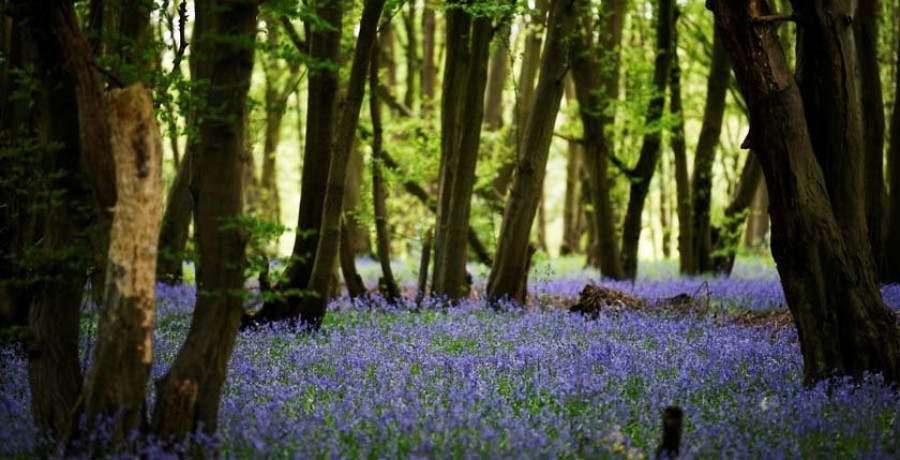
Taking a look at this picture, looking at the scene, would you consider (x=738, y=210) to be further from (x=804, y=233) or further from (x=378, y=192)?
(x=804, y=233)

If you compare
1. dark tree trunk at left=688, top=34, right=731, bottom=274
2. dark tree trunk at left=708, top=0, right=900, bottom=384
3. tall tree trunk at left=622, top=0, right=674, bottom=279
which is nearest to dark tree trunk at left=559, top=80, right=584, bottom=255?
dark tree trunk at left=688, top=34, right=731, bottom=274

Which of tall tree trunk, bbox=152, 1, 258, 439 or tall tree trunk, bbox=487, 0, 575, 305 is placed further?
tall tree trunk, bbox=487, 0, 575, 305

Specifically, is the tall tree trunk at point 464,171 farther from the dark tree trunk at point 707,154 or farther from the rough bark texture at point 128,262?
the rough bark texture at point 128,262

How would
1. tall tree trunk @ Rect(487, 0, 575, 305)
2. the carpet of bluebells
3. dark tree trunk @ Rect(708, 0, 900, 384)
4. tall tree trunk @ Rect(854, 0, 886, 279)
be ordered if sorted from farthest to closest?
tall tree trunk @ Rect(854, 0, 886, 279) → tall tree trunk @ Rect(487, 0, 575, 305) → dark tree trunk @ Rect(708, 0, 900, 384) → the carpet of bluebells

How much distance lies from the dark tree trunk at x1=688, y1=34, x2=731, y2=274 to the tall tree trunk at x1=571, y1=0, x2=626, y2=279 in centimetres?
210

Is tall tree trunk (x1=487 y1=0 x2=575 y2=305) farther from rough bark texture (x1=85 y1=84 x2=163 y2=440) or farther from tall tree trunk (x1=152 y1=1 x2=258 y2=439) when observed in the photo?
rough bark texture (x1=85 y1=84 x2=163 y2=440)

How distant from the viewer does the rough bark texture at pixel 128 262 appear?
493 cm

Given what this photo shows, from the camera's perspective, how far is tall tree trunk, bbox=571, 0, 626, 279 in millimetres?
18016

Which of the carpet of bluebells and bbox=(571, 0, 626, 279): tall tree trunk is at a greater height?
bbox=(571, 0, 626, 279): tall tree trunk

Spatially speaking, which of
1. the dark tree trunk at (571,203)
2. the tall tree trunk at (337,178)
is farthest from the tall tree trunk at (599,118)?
the dark tree trunk at (571,203)

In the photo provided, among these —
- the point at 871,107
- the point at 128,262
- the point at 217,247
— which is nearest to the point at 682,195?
the point at 871,107

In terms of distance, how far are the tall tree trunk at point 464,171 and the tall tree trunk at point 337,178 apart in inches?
114

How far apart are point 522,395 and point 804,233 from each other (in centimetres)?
271

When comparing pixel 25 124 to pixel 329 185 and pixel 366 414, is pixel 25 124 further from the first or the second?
pixel 329 185
